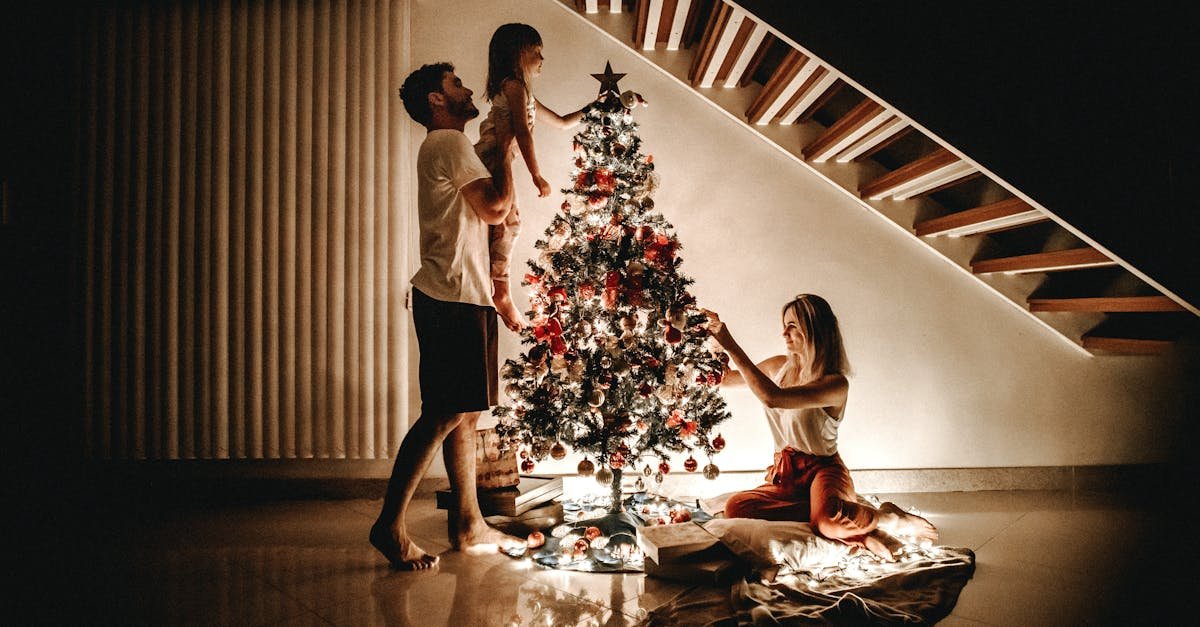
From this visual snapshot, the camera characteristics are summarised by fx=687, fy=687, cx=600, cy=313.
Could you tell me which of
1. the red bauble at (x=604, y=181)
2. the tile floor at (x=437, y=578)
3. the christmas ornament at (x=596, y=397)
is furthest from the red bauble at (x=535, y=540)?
the red bauble at (x=604, y=181)

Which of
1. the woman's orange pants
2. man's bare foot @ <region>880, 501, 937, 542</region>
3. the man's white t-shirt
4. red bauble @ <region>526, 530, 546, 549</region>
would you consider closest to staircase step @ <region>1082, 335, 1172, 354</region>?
man's bare foot @ <region>880, 501, 937, 542</region>

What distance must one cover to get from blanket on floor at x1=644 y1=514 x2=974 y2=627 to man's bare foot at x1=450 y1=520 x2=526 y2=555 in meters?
0.68

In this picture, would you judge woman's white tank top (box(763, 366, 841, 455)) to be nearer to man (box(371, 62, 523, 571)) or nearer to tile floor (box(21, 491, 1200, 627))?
tile floor (box(21, 491, 1200, 627))

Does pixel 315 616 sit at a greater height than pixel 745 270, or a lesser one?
lesser

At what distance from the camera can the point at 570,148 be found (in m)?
3.22

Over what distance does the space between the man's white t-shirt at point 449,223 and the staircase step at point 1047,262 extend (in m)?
2.05

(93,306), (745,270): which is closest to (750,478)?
(745,270)

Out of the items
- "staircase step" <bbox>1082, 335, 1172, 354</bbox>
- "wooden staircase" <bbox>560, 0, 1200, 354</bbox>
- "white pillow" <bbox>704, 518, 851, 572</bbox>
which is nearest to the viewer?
"white pillow" <bbox>704, 518, 851, 572</bbox>

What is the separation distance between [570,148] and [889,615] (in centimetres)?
229

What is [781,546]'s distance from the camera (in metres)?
2.19

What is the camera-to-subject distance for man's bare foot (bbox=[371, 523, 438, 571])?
220 centimetres

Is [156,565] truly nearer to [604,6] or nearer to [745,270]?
[745,270]

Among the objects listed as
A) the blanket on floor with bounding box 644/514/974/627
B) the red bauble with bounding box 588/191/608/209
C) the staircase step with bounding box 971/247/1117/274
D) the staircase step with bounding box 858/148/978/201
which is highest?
the staircase step with bounding box 858/148/978/201

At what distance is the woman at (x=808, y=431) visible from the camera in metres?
2.40
